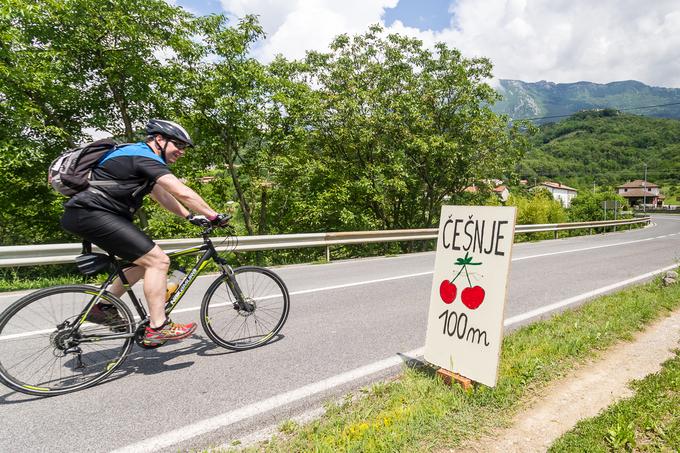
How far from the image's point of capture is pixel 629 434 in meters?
2.23

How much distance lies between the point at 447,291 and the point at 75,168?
3.18m

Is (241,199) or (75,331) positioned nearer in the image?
(75,331)

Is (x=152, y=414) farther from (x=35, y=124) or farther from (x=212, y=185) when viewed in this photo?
(x=212, y=185)

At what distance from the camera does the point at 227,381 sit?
9.84 feet

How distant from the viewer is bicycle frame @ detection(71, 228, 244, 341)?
3.00 metres

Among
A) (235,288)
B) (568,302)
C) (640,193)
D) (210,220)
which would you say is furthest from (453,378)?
(640,193)

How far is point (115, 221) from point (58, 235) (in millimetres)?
13704

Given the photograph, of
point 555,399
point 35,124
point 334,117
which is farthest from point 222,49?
point 555,399

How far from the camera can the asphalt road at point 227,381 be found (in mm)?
2318

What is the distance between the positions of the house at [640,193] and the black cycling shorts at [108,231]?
468 ft

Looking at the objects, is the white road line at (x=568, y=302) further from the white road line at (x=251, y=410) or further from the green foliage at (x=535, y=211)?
the green foliage at (x=535, y=211)

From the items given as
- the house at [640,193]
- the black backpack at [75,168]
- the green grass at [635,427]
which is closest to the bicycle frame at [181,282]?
the black backpack at [75,168]

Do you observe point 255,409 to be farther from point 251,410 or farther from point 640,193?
point 640,193

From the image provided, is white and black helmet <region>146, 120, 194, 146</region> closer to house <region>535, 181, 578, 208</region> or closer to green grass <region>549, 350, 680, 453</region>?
green grass <region>549, 350, 680, 453</region>
